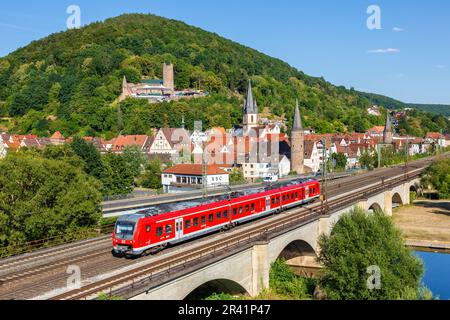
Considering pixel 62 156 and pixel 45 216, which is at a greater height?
pixel 62 156

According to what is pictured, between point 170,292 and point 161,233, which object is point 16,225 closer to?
point 161,233

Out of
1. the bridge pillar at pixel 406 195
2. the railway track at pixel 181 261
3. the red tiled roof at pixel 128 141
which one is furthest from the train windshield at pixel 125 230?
the red tiled roof at pixel 128 141

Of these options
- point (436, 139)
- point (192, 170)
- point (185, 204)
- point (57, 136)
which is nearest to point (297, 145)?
point (192, 170)

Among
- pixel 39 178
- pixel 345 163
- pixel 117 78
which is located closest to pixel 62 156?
pixel 39 178

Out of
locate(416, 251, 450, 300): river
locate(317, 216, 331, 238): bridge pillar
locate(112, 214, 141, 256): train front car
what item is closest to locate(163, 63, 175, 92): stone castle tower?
locate(416, 251, 450, 300): river

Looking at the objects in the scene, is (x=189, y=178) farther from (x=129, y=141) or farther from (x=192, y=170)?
(x=129, y=141)
